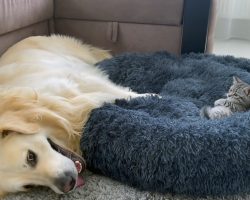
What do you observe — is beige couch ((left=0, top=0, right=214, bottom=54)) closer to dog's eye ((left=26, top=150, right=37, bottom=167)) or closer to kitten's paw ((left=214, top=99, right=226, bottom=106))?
kitten's paw ((left=214, top=99, right=226, bottom=106))

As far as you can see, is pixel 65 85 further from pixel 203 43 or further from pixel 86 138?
pixel 203 43

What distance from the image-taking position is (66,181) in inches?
44.4

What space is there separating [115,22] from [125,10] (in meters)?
0.09

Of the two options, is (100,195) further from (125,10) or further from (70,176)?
(125,10)

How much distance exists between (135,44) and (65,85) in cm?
88

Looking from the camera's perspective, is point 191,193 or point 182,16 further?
point 182,16

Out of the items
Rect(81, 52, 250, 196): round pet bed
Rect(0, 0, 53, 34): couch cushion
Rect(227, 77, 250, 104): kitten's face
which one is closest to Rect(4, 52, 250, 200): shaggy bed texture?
Rect(81, 52, 250, 196): round pet bed

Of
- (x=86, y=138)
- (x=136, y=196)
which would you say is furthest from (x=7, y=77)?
(x=136, y=196)

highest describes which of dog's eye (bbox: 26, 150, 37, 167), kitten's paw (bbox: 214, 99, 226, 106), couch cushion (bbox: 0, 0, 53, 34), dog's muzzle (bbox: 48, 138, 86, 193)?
couch cushion (bbox: 0, 0, 53, 34)

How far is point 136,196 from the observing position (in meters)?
1.19

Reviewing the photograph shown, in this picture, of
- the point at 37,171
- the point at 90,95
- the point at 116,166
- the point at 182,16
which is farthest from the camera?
the point at 182,16

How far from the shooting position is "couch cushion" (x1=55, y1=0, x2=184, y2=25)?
7.26 feet

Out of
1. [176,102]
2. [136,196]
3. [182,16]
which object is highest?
[182,16]

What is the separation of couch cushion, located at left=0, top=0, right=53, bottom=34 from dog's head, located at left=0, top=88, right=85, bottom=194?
0.77 metres
